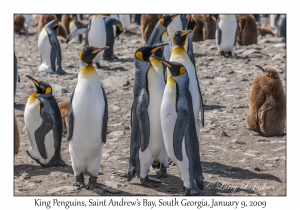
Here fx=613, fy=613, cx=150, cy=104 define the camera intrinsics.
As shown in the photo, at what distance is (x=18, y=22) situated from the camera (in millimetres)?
14453

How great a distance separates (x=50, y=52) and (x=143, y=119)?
5013mm

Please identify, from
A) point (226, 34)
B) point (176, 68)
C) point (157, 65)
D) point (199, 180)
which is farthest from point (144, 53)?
point (226, 34)

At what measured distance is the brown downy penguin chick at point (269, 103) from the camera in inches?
239

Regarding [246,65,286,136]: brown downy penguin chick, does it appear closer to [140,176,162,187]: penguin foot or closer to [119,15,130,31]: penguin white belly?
[140,176,162,187]: penguin foot

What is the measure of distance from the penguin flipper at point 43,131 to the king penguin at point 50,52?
3.95 metres

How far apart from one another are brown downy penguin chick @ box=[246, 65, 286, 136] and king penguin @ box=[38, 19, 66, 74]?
380 cm

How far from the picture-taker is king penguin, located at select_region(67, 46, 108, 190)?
4551 millimetres

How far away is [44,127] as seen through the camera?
5172 mm

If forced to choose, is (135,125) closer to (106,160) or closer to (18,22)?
(106,160)

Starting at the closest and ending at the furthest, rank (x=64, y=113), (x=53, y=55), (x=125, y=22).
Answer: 1. (x=64, y=113)
2. (x=53, y=55)
3. (x=125, y=22)

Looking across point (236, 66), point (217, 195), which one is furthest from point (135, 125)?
point (236, 66)

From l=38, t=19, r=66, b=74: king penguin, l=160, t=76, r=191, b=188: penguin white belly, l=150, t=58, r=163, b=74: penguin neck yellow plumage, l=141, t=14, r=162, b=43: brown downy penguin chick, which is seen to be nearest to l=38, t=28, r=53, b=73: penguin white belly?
l=38, t=19, r=66, b=74: king penguin

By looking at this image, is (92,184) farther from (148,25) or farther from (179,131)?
(148,25)

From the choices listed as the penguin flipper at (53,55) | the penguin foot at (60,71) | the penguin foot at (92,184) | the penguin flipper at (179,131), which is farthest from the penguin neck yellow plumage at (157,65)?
the penguin flipper at (53,55)
